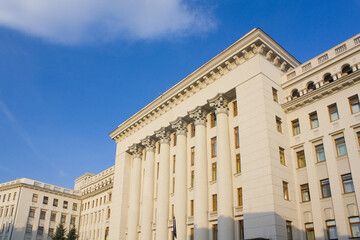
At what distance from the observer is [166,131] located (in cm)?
4262

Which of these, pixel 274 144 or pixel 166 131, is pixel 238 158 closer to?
pixel 274 144

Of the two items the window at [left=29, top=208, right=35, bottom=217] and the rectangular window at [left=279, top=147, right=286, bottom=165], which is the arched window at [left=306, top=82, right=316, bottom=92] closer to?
the rectangular window at [left=279, top=147, right=286, bottom=165]

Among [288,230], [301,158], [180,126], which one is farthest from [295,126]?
[180,126]

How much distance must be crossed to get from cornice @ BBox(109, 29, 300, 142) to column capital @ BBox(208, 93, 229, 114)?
246cm

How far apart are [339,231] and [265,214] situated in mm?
5201

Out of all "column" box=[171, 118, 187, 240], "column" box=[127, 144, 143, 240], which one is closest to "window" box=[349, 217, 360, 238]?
"column" box=[171, 118, 187, 240]

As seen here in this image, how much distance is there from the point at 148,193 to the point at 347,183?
22659 millimetres

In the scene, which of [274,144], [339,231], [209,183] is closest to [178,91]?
[209,183]

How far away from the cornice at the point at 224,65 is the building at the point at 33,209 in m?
32.9

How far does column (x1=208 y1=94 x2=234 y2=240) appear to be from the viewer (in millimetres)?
30202

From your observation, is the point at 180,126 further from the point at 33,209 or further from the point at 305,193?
the point at 33,209

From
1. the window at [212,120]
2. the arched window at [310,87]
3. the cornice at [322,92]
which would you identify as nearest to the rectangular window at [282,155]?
the cornice at [322,92]

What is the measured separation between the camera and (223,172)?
105 ft

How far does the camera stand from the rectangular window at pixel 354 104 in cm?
2786
